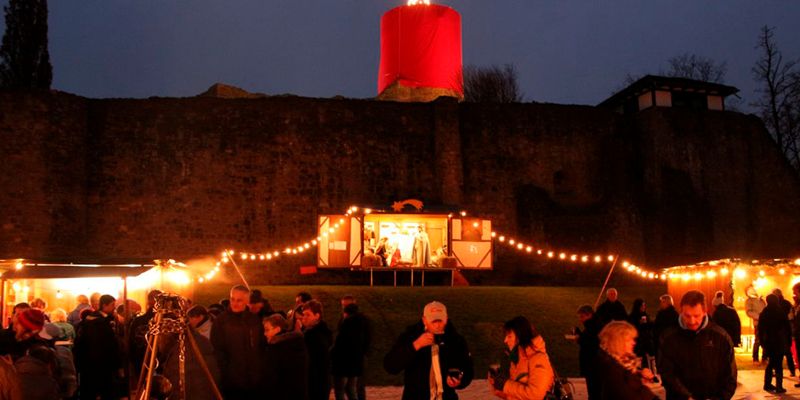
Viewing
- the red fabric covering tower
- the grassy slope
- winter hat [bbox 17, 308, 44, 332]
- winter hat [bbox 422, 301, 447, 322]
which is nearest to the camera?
winter hat [bbox 422, 301, 447, 322]

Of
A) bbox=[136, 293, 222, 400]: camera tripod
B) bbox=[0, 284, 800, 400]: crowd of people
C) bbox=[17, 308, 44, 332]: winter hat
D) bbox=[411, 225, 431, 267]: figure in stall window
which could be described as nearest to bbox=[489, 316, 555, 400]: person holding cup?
bbox=[0, 284, 800, 400]: crowd of people

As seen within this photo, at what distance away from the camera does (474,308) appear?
52.7ft

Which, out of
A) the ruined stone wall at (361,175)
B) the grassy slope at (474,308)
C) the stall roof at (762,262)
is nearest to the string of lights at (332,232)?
the ruined stone wall at (361,175)

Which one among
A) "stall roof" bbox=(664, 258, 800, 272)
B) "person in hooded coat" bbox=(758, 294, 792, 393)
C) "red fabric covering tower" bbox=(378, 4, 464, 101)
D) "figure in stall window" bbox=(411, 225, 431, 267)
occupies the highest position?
"red fabric covering tower" bbox=(378, 4, 464, 101)

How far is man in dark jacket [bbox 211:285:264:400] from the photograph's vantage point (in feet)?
21.0

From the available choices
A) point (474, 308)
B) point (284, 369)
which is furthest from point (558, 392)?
point (474, 308)

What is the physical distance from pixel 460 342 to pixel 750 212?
23058 millimetres

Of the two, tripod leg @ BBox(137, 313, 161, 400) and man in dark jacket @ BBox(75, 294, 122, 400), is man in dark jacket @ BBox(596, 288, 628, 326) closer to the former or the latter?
man in dark jacket @ BBox(75, 294, 122, 400)

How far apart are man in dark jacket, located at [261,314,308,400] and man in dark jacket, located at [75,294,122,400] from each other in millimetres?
2983

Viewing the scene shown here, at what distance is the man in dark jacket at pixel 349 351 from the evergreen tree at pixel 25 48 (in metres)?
25.8

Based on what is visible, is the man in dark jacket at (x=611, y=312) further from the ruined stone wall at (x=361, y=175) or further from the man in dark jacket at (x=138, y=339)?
the ruined stone wall at (x=361, y=175)

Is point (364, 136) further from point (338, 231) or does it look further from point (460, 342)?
point (460, 342)

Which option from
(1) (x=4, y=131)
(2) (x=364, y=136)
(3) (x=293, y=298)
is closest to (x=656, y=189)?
(2) (x=364, y=136)

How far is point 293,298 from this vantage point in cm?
1669
